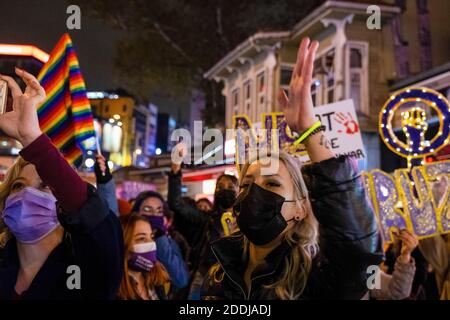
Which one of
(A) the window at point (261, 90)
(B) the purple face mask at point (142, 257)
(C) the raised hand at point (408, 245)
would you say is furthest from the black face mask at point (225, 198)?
(A) the window at point (261, 90)

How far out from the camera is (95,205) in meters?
1.78

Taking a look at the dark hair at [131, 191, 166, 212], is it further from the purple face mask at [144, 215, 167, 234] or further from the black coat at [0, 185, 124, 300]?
the black coat at [0, 185, 124, 300]

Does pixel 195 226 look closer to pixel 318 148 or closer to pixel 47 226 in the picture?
pixel 47 226

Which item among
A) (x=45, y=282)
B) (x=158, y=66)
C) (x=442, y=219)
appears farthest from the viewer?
(x=158, y=66)

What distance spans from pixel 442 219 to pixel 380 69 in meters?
9.59

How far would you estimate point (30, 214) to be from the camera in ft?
6.69

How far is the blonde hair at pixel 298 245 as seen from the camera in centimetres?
192

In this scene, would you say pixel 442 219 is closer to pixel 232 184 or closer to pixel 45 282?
pixel 232 184

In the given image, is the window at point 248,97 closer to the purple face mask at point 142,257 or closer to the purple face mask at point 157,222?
the purple face mask at point 157,222

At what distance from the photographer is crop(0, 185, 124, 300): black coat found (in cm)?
177

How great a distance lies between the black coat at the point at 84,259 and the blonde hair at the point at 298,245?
64 centimetres

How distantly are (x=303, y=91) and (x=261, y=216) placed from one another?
526 mm
